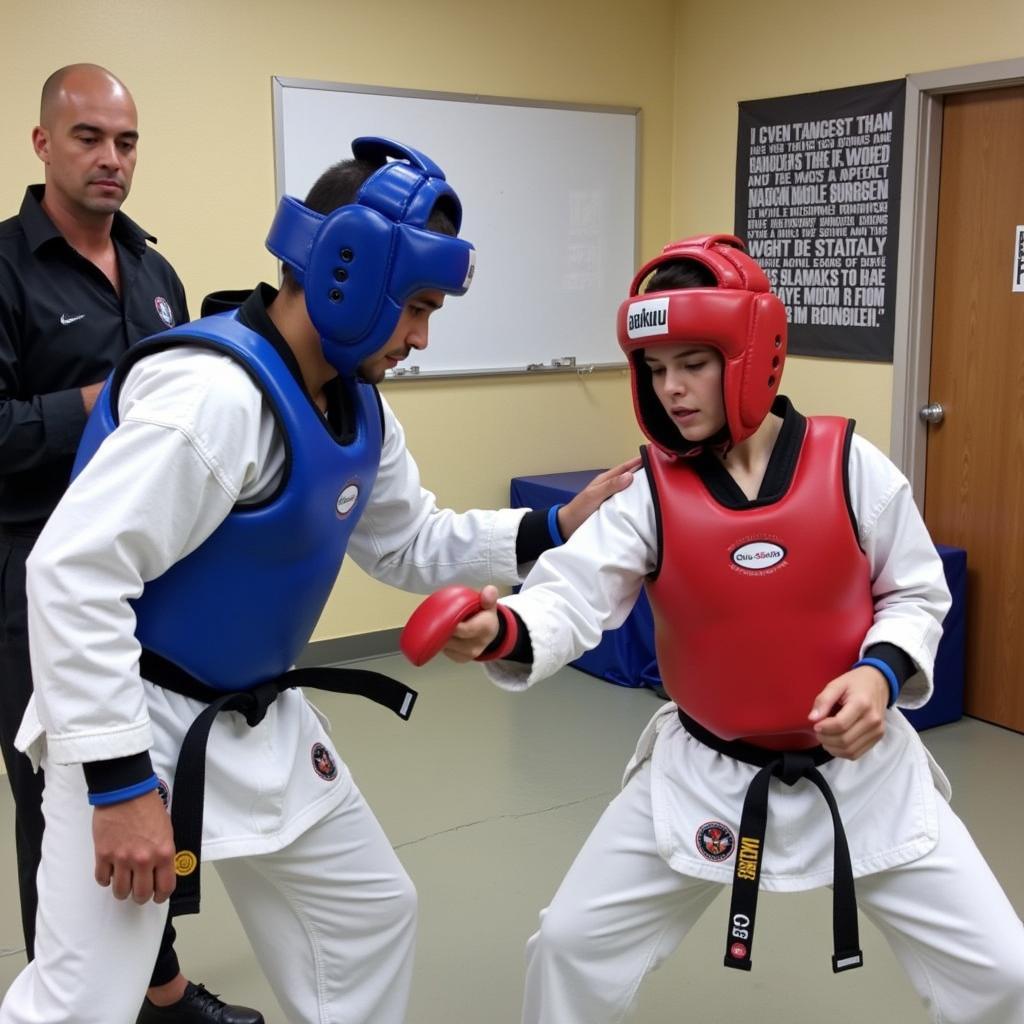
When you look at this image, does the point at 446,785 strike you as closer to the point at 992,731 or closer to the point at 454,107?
the point at 992,731

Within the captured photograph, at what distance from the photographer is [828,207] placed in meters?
4.78

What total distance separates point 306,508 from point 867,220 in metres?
3.53

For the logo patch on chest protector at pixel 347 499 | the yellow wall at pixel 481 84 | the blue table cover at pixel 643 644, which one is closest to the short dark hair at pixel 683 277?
the logo patch on chest protector at pixel 347 499

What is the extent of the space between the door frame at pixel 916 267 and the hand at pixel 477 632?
3.19 m

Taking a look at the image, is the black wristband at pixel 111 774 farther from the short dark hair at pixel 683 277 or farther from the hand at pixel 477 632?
the short dark hair at pixel 683 277

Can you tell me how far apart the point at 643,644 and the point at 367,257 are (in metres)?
3.18

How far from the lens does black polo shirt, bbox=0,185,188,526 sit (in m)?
2.23

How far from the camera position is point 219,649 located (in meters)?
1.75

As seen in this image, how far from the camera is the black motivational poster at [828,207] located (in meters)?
4.54

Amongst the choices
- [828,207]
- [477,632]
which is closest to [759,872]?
[477,632]

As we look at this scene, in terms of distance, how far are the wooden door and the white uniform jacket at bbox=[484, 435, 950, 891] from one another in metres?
2.49

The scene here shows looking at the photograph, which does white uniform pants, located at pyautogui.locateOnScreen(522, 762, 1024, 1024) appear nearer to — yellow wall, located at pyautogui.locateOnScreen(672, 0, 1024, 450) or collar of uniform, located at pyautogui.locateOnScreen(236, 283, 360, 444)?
collar of uniform, located at pyautogui.locateOnScreen(236, 283, 360, 444)

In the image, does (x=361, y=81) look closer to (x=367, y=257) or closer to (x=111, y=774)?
(x=367, y=257)

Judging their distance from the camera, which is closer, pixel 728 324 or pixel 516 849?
pixel 728 324
